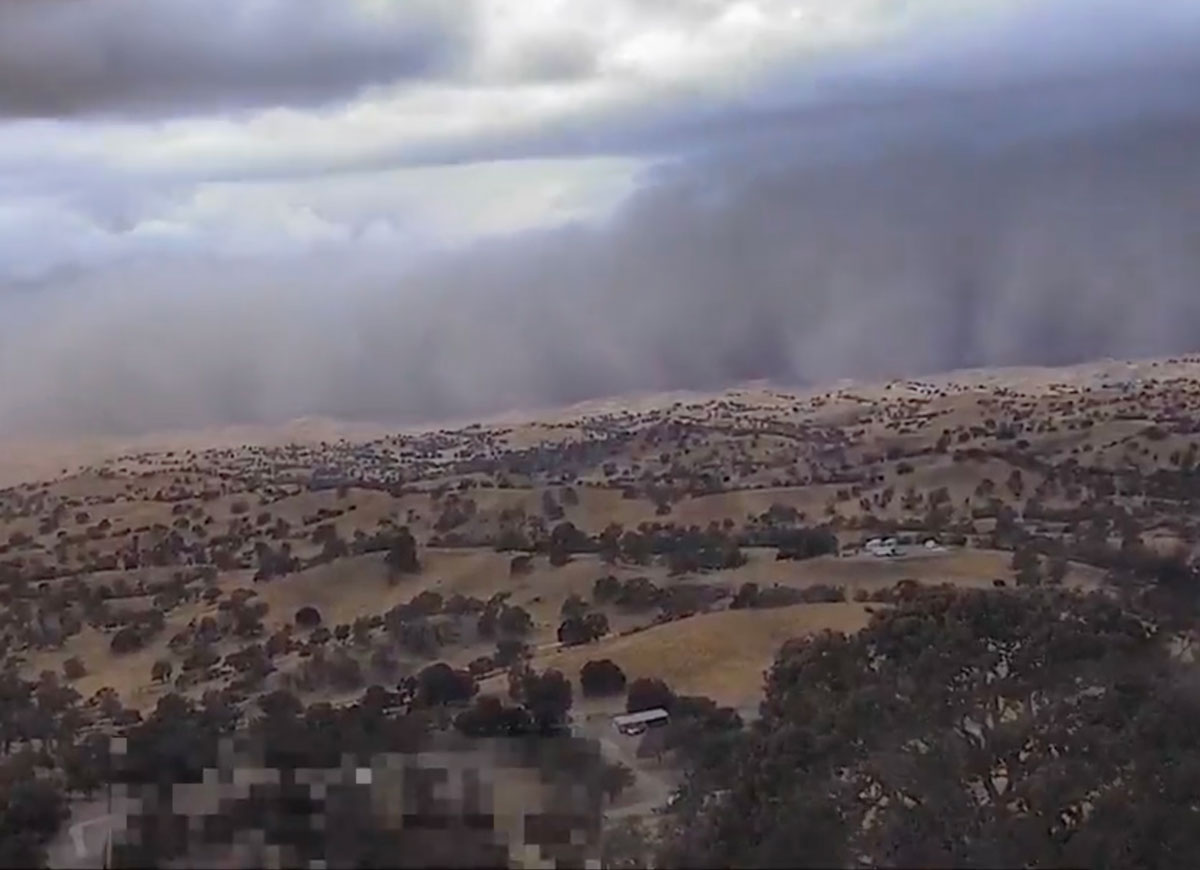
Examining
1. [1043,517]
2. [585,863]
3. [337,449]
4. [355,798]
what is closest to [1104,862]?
[585,863]

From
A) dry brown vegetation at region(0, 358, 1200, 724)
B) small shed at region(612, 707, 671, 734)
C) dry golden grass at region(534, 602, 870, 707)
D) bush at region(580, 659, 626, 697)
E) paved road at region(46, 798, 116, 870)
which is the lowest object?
dry brown vegetation at region(0, 358, 1200, 724)

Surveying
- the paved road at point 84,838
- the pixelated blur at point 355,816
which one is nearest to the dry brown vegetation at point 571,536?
the pixelated blur at point 355,816

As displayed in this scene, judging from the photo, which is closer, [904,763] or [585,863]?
[585,863]

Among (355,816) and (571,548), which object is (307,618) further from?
(355,816)

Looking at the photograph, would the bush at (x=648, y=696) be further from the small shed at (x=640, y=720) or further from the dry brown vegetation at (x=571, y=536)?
the dry brown vegetation at (x=571, y=536)

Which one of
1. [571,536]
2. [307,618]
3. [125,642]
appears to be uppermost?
[125,642]

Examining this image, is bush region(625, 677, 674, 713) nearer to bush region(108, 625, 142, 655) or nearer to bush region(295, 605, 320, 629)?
bush region(295, 605, 320, 629)

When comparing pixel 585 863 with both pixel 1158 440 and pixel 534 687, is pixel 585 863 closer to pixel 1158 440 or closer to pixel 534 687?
pixel 534 687

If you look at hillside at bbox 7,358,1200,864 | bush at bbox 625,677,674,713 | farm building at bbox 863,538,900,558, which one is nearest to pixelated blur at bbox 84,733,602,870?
hillside at bbox 7,358,1200,864

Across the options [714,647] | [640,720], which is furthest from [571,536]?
[640,720]
